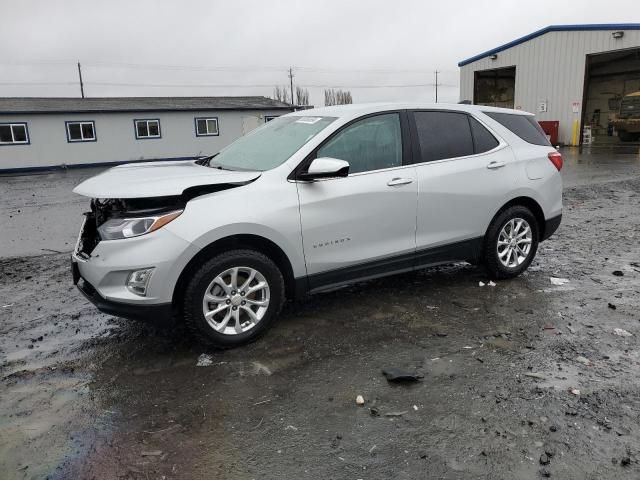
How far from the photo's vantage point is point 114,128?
27781mm

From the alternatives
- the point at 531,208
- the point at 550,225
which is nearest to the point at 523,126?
the point at 531,208

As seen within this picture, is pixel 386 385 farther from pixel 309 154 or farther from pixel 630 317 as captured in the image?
pixel 630 317

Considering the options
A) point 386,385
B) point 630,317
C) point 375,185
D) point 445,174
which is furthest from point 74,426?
point 630,317

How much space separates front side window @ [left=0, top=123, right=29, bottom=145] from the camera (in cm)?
2525

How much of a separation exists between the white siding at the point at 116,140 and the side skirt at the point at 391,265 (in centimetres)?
2653

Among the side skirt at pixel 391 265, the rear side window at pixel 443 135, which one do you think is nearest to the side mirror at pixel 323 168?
the side skirt at pixel 391 265

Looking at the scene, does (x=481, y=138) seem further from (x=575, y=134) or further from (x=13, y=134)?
(x=13, y=134)

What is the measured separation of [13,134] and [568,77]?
28296 millimetres

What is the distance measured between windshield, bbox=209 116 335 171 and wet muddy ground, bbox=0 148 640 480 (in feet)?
4.73

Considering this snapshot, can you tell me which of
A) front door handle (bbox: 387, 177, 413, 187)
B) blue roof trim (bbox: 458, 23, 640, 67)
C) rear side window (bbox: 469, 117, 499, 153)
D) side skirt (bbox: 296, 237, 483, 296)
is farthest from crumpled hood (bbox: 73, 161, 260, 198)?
blue roof trim (bbox: 458, 23, 640, 67)

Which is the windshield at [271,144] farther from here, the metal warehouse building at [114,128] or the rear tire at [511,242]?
the metal warehouse building at [114,128]

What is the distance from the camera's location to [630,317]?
443 cm

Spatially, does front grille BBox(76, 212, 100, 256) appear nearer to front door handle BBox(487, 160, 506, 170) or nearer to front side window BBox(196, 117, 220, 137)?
front door handle BBox(487, 160, 506, 170)

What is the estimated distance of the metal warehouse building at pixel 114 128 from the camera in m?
25.8
